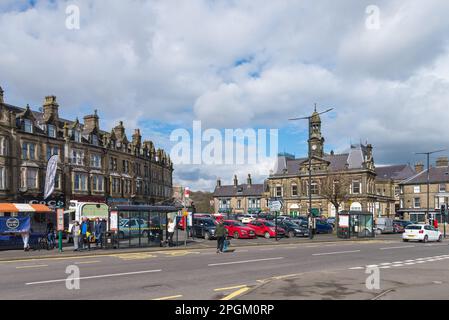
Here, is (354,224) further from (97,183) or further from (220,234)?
(97,183)

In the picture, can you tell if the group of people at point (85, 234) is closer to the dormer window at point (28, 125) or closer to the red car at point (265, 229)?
the red car at point (265, 229)

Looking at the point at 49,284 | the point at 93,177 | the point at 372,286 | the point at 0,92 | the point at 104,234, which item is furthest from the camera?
the point at 93,177

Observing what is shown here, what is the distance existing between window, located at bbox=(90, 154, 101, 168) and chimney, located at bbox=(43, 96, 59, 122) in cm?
739

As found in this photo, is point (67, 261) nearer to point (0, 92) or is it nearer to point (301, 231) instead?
point (301, 231)

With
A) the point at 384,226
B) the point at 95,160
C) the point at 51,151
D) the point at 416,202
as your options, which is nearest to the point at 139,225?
the point at 51,151

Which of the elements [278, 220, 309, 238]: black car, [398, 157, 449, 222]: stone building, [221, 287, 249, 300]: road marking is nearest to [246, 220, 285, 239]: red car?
[278, 220, 309, 238]: black car

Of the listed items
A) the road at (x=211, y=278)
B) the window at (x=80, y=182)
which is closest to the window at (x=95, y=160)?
the window at (x=80, y=182)

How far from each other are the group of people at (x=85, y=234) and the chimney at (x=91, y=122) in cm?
3455

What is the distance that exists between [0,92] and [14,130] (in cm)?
404

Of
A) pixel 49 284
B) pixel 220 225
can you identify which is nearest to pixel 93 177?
pixel 220 225

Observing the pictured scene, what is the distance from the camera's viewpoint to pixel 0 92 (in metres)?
45.6

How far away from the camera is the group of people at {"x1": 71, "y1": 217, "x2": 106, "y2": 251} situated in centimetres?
2386

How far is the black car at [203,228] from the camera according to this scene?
35.2 metres

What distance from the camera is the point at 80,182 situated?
Result: 181 feet
